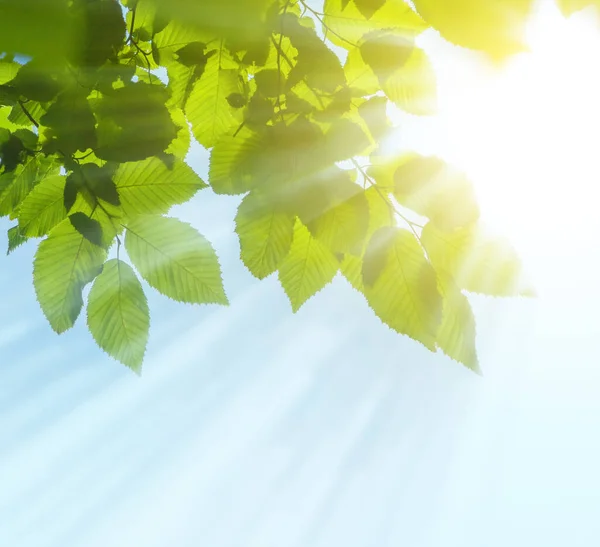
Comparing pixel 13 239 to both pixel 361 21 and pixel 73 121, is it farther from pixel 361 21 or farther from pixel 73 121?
pixel 361 21

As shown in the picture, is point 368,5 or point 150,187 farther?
point 150,187

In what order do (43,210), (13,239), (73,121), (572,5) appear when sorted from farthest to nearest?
(13,239) < (43,210) < (73,121) < (572,5)

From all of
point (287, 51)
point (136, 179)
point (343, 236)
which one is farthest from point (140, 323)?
point (287, 51)

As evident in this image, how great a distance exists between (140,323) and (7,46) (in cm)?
61

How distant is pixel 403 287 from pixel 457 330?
119mm

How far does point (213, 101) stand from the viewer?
1.43 metres

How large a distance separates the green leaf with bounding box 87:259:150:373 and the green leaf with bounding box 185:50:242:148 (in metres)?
0.41

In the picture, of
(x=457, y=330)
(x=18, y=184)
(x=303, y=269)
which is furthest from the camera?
(x=18, y=184)

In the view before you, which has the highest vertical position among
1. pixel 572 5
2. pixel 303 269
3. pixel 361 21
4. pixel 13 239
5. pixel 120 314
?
pixel 361 21

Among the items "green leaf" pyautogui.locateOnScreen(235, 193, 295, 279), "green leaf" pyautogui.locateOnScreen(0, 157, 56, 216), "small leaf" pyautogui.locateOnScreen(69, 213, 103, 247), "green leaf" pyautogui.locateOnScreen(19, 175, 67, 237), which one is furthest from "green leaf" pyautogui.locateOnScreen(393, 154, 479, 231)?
"green leaf" pyautogui.locateOnScreen(0, 157, 56, 216)

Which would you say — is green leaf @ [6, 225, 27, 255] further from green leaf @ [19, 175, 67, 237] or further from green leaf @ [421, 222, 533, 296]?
green leaf @ [421, 222, 533, 296]

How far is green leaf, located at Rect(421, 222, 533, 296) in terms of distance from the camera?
3.05 feet

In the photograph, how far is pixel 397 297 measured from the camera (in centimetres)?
96

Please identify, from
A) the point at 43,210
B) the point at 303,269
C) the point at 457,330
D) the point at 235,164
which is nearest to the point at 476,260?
the point at 457,330
